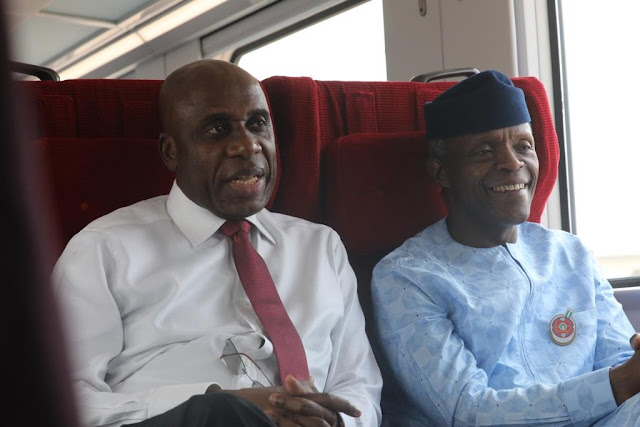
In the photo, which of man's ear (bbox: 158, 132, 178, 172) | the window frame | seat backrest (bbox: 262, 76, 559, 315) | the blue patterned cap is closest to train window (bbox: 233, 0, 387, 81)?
the window frame

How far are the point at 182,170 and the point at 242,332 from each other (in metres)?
0.38

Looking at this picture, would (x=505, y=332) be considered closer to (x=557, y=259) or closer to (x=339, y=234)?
(x=557, y=259)

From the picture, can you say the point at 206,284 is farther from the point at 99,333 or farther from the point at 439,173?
the point at 439,173

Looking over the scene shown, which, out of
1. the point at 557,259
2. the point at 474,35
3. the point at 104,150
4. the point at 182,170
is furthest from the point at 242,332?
the point at 474,35

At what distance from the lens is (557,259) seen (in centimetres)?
199

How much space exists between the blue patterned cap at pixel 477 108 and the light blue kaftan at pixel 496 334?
245mm

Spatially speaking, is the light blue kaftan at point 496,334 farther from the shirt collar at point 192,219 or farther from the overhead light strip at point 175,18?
the overhead light strip at point 175,18

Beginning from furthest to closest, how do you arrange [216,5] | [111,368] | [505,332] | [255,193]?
[216,5] → [505,332] → [255,193] → [111,368]

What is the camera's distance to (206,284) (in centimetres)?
Answer: 164

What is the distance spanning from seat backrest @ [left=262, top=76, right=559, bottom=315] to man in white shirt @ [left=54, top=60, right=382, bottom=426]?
163 mm

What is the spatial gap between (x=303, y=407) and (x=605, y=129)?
2.19 metres

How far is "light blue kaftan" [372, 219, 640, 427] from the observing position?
160 cm

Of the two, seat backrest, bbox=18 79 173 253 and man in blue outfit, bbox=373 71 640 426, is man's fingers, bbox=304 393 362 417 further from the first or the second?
seat backrest, bbox=18 79 173 253

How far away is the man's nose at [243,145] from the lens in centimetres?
165
